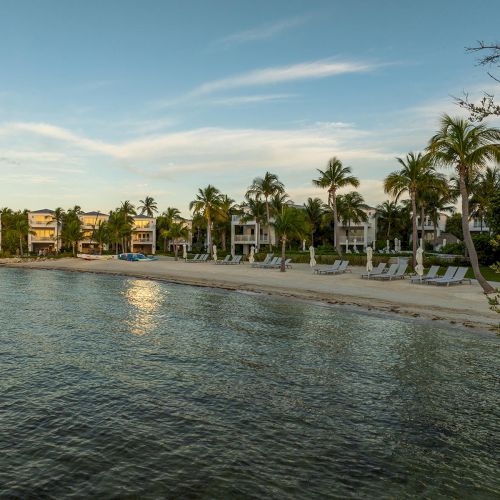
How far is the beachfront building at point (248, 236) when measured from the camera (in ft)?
232

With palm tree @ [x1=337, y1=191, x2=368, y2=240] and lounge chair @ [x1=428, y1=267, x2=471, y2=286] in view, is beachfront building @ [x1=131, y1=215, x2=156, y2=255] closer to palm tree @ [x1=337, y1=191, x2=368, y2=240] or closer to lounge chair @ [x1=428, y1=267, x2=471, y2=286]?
palm tree @ [x1=337, y1=191, x2=368, y2=240]

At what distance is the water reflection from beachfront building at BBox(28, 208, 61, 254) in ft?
219

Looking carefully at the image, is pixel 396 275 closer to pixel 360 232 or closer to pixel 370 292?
pixel 370 292

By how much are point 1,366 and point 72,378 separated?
230 cm

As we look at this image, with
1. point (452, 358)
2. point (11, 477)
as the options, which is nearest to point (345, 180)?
point (452, 358)

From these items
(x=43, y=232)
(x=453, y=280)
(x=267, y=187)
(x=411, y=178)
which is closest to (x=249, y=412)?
(x=453, y=280)

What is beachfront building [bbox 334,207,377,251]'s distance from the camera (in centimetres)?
7219

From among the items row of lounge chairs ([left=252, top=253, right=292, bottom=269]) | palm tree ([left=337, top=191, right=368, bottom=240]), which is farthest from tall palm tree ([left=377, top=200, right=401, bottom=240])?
row of lounge chairs ([left=252, top=253, right=292, bottom=269])

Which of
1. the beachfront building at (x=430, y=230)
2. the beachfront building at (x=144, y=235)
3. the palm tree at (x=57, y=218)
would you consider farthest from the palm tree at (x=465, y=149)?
the palm tree at (x=57, y=218)

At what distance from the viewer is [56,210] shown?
9169 centimetres

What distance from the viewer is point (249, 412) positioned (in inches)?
336

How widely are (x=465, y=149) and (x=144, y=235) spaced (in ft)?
273

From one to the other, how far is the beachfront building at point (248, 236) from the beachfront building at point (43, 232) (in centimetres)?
4099

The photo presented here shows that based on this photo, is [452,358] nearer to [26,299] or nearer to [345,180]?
[26,299]
